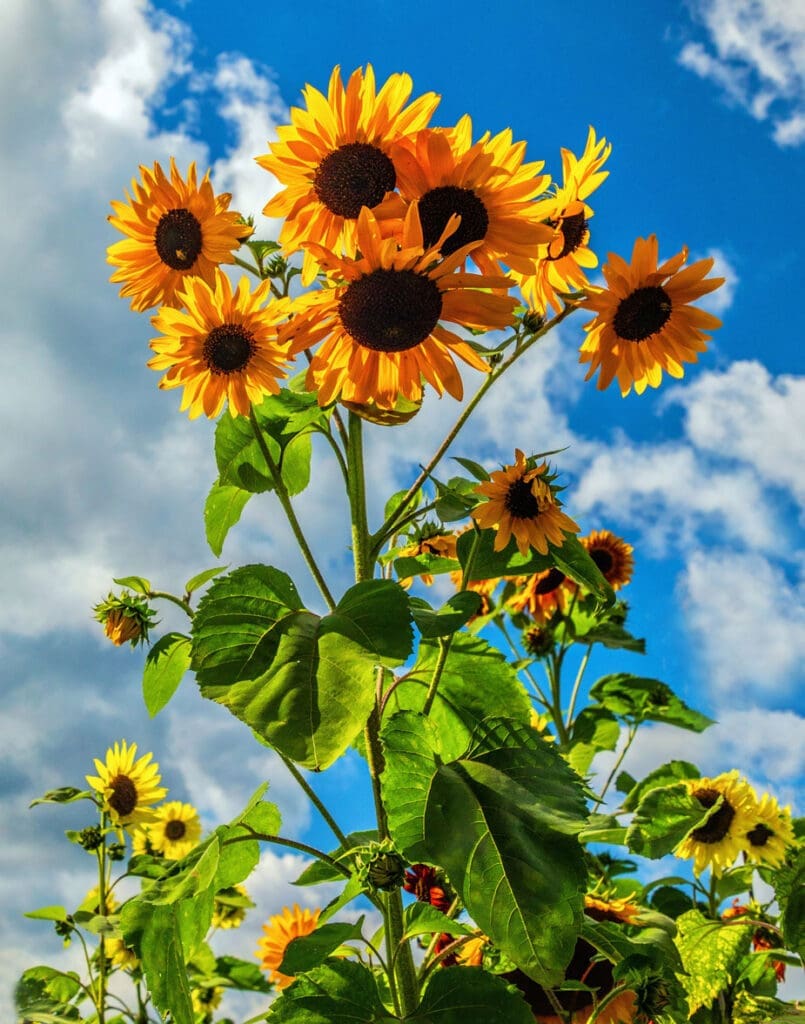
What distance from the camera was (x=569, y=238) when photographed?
1740mm

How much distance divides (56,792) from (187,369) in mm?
1455

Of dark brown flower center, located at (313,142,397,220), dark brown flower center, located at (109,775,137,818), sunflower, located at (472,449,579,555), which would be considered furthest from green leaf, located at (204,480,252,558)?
dark brown flower center, located at (109,775,137,818)

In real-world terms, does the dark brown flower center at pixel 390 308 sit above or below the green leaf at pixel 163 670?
above

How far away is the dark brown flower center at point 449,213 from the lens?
1477 mm

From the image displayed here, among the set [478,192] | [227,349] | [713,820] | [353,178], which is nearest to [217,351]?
[227,349]

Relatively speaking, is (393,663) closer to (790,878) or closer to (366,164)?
(366,164)

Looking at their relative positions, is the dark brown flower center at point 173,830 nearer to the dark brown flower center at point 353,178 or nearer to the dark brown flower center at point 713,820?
the dark brown flower center at point 713,820

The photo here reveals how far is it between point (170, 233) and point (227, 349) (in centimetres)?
24

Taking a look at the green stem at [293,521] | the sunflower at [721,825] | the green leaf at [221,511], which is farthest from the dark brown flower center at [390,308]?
the sunflower at [721,825]

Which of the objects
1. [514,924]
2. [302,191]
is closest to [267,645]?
[514,924]

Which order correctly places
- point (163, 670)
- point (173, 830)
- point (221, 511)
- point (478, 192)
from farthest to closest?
point (173, 830) < point (221, 511) < point (163, 670) < point (478, 192)

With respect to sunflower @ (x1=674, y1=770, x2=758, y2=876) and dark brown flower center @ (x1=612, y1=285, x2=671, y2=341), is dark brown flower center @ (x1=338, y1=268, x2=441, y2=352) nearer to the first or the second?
dark brown flower center @ (x1=612, y1=285, x2=671, y2=341)

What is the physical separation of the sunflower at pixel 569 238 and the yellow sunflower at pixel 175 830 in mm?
2718

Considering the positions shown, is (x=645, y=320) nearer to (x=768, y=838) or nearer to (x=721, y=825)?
(x=721, y=825)
